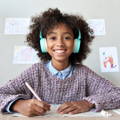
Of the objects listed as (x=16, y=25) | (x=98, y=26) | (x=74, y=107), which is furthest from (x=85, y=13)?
(x=74, y=107)

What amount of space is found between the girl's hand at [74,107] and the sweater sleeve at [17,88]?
0.48ft

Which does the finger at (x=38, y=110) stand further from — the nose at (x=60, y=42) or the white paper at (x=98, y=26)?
the white paper at (x=98, y=26)

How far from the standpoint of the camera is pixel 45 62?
3.23 feet

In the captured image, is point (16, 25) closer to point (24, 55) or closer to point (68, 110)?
point (24, 55)

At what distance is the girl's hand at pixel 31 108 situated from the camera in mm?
653

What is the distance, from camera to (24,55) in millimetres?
1312

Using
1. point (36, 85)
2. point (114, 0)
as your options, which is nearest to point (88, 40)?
point (36, 85)

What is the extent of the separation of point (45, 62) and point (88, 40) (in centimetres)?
24

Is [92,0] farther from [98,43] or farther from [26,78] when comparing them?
[26,78]

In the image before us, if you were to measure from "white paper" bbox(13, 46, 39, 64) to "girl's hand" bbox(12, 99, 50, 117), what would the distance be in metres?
0.63

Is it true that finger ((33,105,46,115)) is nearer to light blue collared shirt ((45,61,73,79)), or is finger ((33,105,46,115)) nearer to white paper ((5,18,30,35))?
light blue collared shirt ((45,61,73,79))

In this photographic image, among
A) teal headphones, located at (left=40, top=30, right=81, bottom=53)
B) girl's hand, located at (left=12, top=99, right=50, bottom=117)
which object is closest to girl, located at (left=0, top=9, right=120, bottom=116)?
teal headphones, located at (left=40, top=30, right=81, bottom=53)

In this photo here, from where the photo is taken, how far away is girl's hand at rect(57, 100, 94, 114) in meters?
0.69

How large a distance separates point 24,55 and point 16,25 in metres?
0.19
